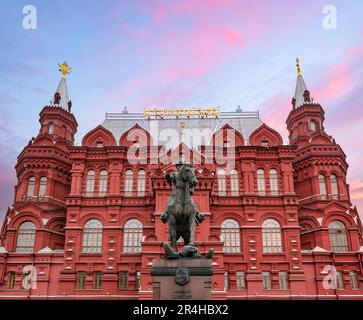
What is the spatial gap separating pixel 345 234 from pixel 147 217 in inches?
766

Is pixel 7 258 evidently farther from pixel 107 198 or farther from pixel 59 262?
pixel 107 198

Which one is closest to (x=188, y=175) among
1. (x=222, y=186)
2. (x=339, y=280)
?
(x=222, y=186)

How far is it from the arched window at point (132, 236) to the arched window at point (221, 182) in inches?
344

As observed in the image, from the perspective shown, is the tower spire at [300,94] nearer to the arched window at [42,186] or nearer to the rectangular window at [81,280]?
the arched window at [42,186]

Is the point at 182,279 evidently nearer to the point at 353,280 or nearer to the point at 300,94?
the point at 353,280

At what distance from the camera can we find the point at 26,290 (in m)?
36.2

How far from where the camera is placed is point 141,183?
135ft

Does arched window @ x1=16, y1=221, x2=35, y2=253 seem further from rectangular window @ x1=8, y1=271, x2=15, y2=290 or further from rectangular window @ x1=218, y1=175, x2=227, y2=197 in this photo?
rectangular window @ x1=218, y1=175, x2=227, y2=197

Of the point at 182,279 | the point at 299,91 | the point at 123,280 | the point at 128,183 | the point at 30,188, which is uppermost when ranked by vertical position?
the point at 299,91

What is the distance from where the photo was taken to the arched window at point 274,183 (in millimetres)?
40312

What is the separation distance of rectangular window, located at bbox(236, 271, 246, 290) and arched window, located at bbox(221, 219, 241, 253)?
2141 mm

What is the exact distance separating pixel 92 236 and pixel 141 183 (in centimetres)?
720
